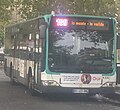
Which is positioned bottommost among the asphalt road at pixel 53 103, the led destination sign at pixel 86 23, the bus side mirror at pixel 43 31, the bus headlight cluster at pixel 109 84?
the asphalt road at pixel 53 103

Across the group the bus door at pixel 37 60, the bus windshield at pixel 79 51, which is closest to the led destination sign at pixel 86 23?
the bus windshield at pixel 79 51

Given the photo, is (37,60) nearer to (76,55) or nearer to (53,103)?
(76,55)

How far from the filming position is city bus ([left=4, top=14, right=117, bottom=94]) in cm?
1605

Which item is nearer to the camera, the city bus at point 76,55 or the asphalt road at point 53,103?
the asphalt road at point 53,103

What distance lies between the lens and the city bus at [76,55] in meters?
16.0

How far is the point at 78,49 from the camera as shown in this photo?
640 inches

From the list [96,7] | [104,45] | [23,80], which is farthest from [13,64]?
[104,45]

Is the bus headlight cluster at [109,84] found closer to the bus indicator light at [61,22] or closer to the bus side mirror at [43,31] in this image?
the bus indicator light at [61,22]

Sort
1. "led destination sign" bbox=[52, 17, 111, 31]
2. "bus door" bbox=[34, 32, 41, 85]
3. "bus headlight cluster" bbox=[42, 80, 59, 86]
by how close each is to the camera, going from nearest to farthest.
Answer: "bus headlight cluster" bbox=[42, 80, 59, 86] < "led destination sign" bbox=[52, 17, 111, 31] < "bus door" bbox=[34, 32, 41, 85]

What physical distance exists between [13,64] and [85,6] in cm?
630

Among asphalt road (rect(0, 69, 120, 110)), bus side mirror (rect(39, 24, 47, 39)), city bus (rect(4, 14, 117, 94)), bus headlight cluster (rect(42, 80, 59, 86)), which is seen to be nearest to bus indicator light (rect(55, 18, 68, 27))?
city bus (rect(4, 14, 117, 94))

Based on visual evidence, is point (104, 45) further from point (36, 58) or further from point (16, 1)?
point (16, 1)

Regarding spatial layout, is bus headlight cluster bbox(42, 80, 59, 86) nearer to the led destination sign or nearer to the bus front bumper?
the bus front bumper

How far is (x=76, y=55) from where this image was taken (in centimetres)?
1623
